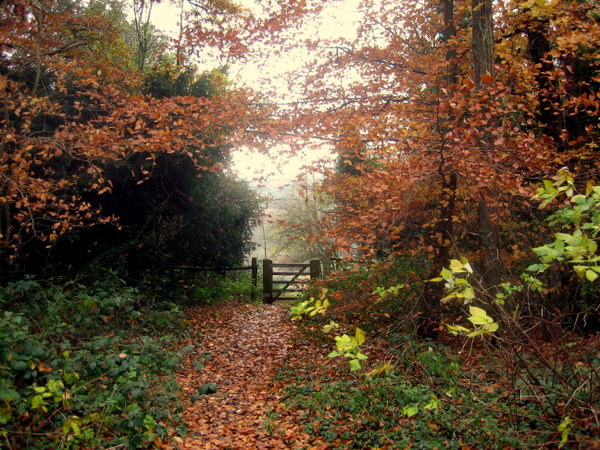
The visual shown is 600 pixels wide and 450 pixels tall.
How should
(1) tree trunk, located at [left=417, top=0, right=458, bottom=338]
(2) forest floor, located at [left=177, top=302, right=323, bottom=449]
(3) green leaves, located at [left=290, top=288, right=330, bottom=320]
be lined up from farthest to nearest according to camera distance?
(1) tree trunk, located at [left=417, top=0, right=458, bottom=338], (2) forest floor, located at [left=177, top=302, right=323, bottom=449], (3) green leaves, located at [left=290, top=288, right=330, bottom=320]

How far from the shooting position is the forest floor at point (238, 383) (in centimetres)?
445

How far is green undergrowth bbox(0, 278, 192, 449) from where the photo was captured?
3473 millimetres

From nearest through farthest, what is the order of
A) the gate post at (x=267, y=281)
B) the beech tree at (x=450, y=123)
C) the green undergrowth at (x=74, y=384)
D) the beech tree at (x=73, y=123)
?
1. the green undergrowth at (x=74, y=384)
2. the beech tree at (x=450, y=123)
3. the beech tree at (x=73, y=123)
4. the gate post at (x=267, y=281)

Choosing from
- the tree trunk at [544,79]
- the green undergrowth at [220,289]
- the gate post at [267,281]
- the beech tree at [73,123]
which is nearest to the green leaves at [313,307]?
the beech tree at [73,123]

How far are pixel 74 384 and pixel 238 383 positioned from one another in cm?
258

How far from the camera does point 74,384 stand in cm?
419

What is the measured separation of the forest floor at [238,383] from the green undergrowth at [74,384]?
1.35 feet

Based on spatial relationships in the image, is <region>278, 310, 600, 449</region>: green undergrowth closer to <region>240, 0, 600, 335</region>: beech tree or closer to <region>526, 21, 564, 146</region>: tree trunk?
<region>240, 0, 600, 335</region>: beech tree

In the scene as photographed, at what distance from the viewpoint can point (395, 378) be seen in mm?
4945

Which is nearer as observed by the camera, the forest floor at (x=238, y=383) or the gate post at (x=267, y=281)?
the forest floor at (x=238, y=383)

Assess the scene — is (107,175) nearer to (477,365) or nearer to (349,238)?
(349,238)

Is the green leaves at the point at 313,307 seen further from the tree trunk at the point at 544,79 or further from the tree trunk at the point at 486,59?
the tree trunk at the point at 544,79

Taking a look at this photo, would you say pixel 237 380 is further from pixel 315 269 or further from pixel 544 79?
pixel 544 79

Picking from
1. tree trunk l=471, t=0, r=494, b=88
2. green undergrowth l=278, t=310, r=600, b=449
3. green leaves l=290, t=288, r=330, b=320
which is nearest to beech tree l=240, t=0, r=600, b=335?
tree trunk l=471, t=0, r=494, b=88
